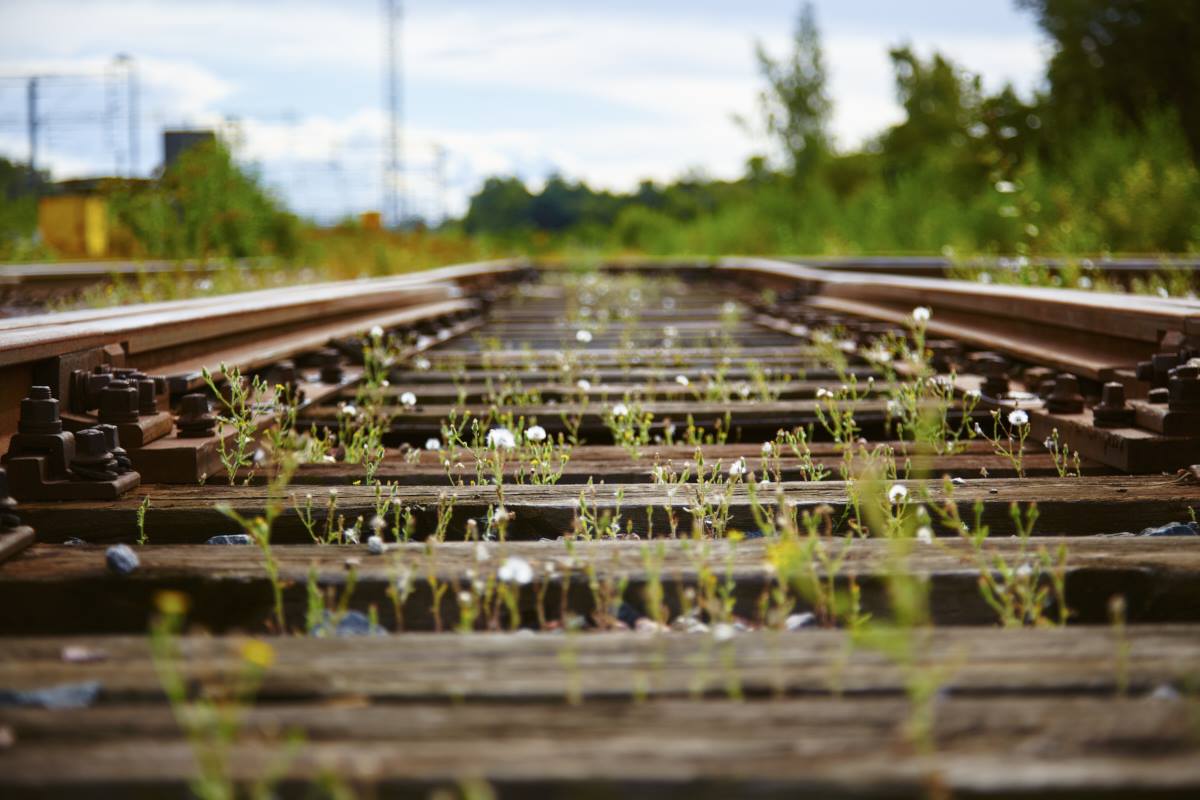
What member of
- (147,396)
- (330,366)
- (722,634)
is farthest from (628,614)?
(330,366)

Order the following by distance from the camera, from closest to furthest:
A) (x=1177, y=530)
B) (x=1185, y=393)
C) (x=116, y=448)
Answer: (x=1177, y=530)
(x=116, y=448)
(x=1185, y=393)

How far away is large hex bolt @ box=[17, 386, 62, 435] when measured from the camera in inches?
84.3

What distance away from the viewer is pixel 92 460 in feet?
7.07

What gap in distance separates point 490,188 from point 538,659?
53.6m

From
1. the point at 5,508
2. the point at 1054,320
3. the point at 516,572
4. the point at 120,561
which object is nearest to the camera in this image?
the point at 516,572

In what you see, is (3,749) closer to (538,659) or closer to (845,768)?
(538,659)

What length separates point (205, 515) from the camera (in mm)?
2086

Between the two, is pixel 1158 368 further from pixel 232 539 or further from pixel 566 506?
pixel 232 539

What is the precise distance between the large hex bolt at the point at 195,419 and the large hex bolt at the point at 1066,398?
2.19m

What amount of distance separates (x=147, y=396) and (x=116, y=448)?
376 millimetres

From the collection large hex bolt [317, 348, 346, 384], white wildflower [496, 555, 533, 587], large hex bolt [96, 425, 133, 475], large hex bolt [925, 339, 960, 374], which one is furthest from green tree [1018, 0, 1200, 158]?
white wildflower [496, 555, 533, 587]

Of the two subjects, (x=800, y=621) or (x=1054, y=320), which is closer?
(x=800, y=621)

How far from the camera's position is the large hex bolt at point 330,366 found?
12.7ft

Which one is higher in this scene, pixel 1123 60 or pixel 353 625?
pixel 1123 60
